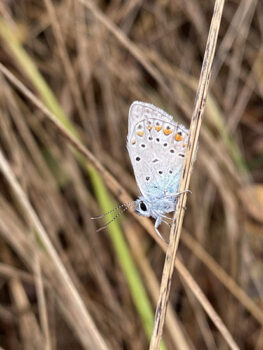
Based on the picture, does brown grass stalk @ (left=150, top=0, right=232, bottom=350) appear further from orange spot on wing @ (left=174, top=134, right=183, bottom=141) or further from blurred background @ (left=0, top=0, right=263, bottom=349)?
blurred background @ (left=0, top=0, right=263, bottom=349)

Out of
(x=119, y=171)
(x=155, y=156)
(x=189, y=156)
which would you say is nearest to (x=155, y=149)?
(x=155, y=156)

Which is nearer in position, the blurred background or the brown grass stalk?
the brown grass stalk

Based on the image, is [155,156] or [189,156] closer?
[189,156]

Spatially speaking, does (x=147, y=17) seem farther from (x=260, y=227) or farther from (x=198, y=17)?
(x=260, y=227)

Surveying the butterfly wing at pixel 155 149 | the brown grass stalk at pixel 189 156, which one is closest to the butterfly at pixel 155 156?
the butterfly wing at pixel 155 149

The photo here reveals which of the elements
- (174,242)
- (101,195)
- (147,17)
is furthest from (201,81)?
(147,17)

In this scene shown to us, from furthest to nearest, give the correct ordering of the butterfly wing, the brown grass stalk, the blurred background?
A: the blurred background → the butterfly wing → the brown grass stalk

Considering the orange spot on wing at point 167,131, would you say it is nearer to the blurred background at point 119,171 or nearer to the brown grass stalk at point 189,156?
the brown grass stalk at point 189,156

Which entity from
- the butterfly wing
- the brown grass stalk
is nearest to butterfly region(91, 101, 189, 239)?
the butterfly wing

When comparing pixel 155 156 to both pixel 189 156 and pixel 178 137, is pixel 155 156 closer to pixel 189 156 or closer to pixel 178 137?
pixel 178 137
